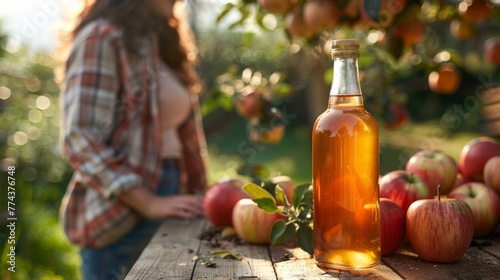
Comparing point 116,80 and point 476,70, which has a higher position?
point 476,70

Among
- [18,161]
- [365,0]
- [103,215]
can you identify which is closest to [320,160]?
[365,0]

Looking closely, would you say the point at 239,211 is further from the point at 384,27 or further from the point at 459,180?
the point at 384,27

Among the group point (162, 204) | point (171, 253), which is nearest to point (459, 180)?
point (171, 253)

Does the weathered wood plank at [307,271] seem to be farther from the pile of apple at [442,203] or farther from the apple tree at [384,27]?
the apple tree at [384,27]

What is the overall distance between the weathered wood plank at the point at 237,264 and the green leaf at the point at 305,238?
0.23 feet

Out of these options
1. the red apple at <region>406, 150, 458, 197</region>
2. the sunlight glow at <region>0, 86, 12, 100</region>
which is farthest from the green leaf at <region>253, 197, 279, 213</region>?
the sunlight glow at <region>0, 86, 12, 100</region>

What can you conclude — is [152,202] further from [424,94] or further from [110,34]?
[424,94]

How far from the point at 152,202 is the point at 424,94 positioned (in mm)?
6240

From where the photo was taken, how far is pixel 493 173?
1.26 m

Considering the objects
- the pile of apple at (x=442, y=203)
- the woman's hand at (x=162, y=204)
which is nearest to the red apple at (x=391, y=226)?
the pile of apple at (x=442, y=203)

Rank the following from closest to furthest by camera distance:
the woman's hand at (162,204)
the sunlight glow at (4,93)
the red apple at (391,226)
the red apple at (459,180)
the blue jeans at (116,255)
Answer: the red apple at (391,226), the red apple at (459,180), the woman's hand at (162,204), the blue jeans at (116,255), the sunlight glow at (4,93)

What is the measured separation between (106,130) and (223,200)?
512mm

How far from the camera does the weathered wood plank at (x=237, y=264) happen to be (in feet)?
3.23

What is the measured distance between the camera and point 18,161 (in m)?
4.27
